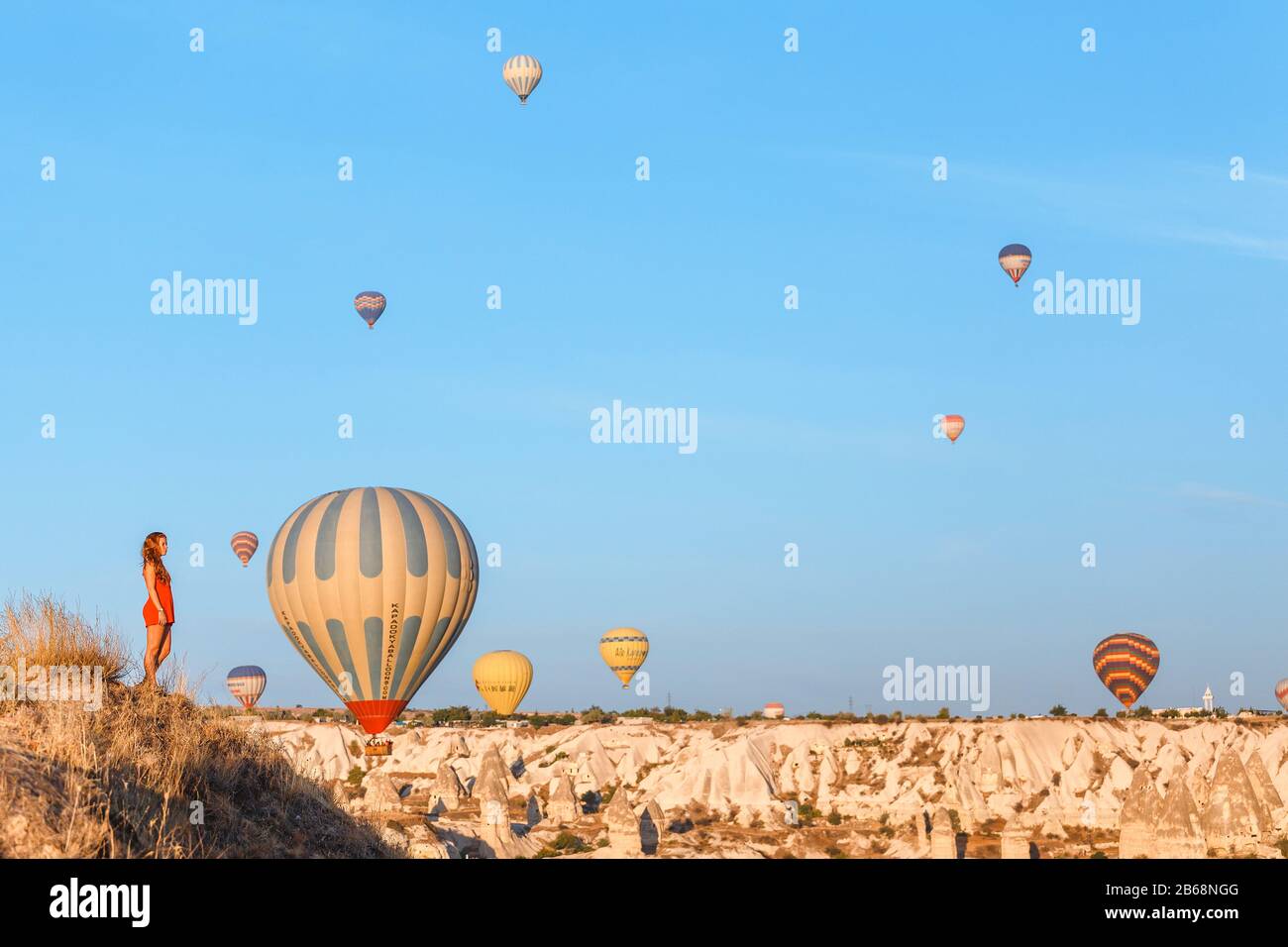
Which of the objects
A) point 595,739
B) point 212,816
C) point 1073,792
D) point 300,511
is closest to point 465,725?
point 595,739

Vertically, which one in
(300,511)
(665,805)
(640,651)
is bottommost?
(665,805)

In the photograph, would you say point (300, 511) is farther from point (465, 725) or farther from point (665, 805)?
point (465, 725)

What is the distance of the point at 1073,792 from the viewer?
103m

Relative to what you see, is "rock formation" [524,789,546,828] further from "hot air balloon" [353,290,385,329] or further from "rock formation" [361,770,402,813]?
"hot air balloon" [353,290,385,329]

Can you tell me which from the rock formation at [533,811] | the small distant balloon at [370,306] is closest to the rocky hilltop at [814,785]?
the rock formation at [533,811]

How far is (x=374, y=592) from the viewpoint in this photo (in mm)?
64812

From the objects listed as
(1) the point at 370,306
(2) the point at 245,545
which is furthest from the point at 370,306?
(2) the point at 245,545

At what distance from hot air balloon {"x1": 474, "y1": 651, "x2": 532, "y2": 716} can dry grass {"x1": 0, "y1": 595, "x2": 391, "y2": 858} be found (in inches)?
4593

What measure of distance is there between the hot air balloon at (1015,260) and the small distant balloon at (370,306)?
1565 inches

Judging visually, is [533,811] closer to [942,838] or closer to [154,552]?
[942,838]

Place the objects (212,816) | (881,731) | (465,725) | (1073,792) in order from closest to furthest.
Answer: (212,816), (1073,792), (881,731), (465,725)

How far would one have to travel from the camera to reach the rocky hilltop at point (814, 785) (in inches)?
3238
